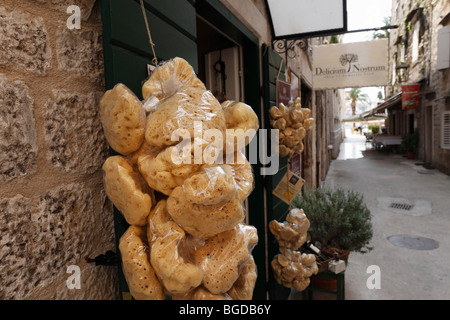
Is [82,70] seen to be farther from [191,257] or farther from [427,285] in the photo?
[427,285]

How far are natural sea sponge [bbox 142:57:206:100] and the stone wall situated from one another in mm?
279

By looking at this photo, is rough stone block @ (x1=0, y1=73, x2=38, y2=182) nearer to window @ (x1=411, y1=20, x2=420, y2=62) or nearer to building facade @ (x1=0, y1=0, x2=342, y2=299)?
building facade @ (x1=0, y1=0, x2=342, y2=299)

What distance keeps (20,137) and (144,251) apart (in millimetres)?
467

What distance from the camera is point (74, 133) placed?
41.9 inches

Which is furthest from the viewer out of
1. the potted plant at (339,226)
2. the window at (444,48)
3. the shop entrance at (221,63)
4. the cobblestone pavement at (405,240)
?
the window at (444,48)

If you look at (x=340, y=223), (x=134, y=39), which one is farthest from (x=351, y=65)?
(x=134, y=39)

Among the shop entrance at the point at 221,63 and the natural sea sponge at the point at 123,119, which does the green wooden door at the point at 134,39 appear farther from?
the shop entrance at the point at 221,63

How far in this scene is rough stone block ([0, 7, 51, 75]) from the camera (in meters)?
0.84

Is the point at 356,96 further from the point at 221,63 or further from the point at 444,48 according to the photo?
the point at 221,63

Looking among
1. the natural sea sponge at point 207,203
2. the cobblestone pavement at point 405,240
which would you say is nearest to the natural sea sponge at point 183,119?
the natural sea sponge at point 207,203

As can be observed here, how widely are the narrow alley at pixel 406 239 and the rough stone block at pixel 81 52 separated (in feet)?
13.1

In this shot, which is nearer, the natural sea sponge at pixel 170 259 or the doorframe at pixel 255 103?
the natural sea sponge at pixel 170 259

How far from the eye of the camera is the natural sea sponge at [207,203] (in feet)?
2.41
